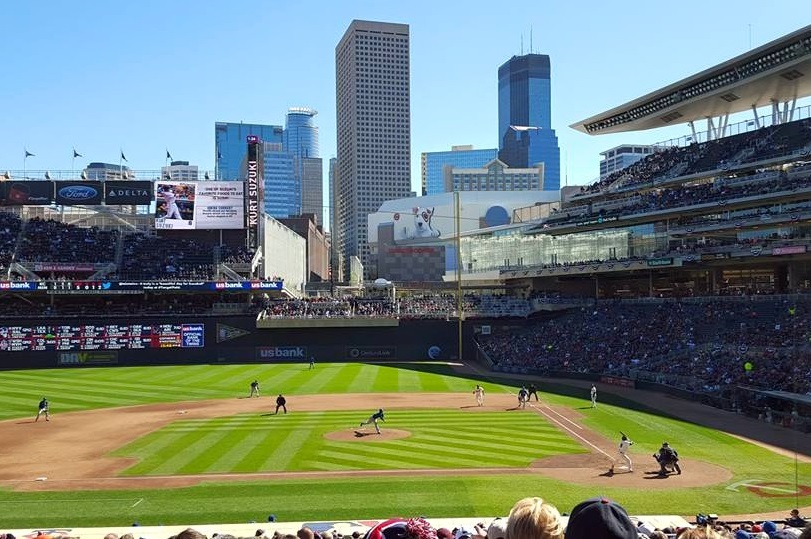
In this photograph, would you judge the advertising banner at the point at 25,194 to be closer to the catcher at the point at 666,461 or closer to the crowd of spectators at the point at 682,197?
the crowd of spectators at the point at 682,197

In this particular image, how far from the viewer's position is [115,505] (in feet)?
67.4

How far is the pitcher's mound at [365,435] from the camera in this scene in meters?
29.7

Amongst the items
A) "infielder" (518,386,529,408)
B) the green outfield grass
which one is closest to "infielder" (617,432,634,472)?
the green outfield grass

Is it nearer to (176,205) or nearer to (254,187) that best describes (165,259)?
(176,205)

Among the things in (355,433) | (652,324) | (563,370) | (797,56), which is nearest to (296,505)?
(355,433)

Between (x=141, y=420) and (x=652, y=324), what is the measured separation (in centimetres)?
4001

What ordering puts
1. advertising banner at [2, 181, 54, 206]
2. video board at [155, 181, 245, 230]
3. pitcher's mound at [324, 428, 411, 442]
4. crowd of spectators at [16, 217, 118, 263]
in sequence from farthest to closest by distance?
advertising banner at [2, 181, 54, 206]
video board at [155, 181, 245, 230]
crowd of spectators at [16, 217, 118, 263]
pitcher's mound at [324, 428, 411, 442]

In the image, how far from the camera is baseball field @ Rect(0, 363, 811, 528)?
20109 mm


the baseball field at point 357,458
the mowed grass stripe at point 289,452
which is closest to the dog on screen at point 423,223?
the baseball field at point 357,458

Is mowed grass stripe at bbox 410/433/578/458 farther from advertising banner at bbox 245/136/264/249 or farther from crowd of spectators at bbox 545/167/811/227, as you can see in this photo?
advertising banner at bbox 245/136/264/249

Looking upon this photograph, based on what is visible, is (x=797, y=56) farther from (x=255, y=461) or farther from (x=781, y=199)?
A: (x=255, y=461)

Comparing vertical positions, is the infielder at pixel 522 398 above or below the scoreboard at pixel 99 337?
below

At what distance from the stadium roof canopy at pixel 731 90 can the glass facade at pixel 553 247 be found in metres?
13.4

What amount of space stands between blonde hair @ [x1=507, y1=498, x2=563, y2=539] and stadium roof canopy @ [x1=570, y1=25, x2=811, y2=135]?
60681 millimetres
